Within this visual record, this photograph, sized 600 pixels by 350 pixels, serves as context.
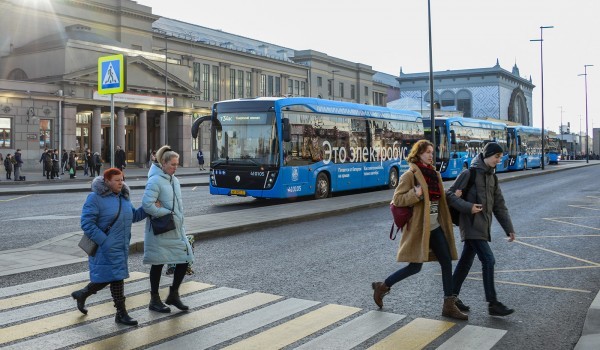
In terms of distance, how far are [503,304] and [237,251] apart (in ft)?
17.4

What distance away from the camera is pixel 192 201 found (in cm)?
2094

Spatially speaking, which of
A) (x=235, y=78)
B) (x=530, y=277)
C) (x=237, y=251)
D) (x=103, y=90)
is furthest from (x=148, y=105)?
(x=530, y=277)

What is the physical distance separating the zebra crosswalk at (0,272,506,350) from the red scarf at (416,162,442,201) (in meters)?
1.34

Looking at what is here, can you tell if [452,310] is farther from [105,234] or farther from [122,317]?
[105,234]

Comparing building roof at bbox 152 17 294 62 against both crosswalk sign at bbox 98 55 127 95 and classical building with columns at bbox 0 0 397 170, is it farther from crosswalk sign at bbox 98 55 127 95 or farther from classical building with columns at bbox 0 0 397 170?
crosswalk sign at bbox 98 55 127 95

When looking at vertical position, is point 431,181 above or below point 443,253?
above

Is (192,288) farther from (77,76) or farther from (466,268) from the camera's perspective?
(77,76)

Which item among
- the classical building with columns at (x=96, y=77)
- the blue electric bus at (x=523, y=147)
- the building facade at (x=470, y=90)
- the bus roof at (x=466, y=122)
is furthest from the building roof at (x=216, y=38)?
the building facade at (x=470, y=90)

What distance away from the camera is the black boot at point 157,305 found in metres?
6.76

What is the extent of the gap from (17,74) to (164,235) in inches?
1875

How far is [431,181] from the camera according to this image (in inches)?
263

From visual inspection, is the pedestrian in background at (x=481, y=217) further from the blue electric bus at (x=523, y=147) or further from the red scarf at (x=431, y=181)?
the blue electric bus at (x=523, y=147)

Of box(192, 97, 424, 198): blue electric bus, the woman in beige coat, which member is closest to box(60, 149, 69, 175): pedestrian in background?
box(192, 97, 424, 198): blue electric bus

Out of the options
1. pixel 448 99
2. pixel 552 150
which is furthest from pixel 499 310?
pixel 448 99
